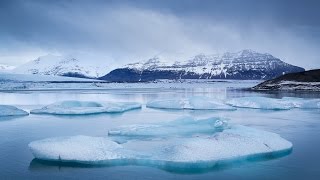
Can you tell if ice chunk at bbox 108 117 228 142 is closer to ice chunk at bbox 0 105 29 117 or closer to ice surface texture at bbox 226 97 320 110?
ice chunk at bbox 0 105 29 117

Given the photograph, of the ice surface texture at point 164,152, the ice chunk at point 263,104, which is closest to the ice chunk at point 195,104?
the ice chunk at point 263,104

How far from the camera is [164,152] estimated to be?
791cm

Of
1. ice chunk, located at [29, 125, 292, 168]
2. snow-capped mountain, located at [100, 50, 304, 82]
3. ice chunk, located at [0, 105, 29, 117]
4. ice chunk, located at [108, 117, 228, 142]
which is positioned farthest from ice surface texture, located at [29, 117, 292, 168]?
snow-capped mountain, located at [100, 50, 304, 82]

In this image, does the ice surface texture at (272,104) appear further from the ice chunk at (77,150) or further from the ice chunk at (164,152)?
the ice chunk at (77,150)

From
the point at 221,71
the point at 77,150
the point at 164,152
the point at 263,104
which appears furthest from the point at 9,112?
the point at 221,71

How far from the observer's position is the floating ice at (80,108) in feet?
55.7

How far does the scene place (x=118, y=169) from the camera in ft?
24.4

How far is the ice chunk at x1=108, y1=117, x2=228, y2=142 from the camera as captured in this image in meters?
10.6

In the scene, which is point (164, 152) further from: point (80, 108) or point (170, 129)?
point (80, 108)

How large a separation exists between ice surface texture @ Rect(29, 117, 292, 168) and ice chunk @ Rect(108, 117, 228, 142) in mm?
1755

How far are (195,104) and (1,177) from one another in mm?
13924

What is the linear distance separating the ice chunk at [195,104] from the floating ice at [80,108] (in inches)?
78.4

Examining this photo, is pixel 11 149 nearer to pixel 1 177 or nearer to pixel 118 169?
pixel 1 177

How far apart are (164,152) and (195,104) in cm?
1221
